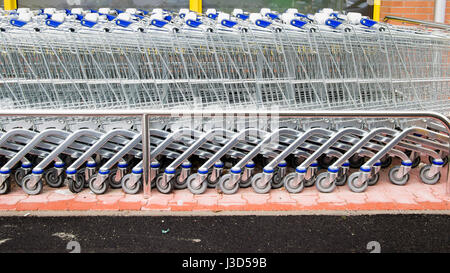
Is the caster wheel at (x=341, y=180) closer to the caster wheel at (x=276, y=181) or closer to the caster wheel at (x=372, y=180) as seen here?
the caster wheel at (x=372, y=180)

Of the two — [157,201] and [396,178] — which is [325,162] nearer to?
[396,178]

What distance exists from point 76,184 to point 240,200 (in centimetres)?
147

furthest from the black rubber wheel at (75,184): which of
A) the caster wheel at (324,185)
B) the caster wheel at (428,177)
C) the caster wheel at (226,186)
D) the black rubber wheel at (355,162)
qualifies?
the caster wheel at (428,177)

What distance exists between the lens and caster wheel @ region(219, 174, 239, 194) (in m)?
4.43

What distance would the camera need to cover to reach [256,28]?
4539 millimetres

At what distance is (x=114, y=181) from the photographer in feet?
14.9

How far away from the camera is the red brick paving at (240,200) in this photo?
165 inches

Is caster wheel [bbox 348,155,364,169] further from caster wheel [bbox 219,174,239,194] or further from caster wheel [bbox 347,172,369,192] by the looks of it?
caster wheel [bbox 219,174,239,194]

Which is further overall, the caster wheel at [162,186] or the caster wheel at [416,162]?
the caster wheel at [416,162]

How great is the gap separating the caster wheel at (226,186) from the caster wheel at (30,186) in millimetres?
1601
